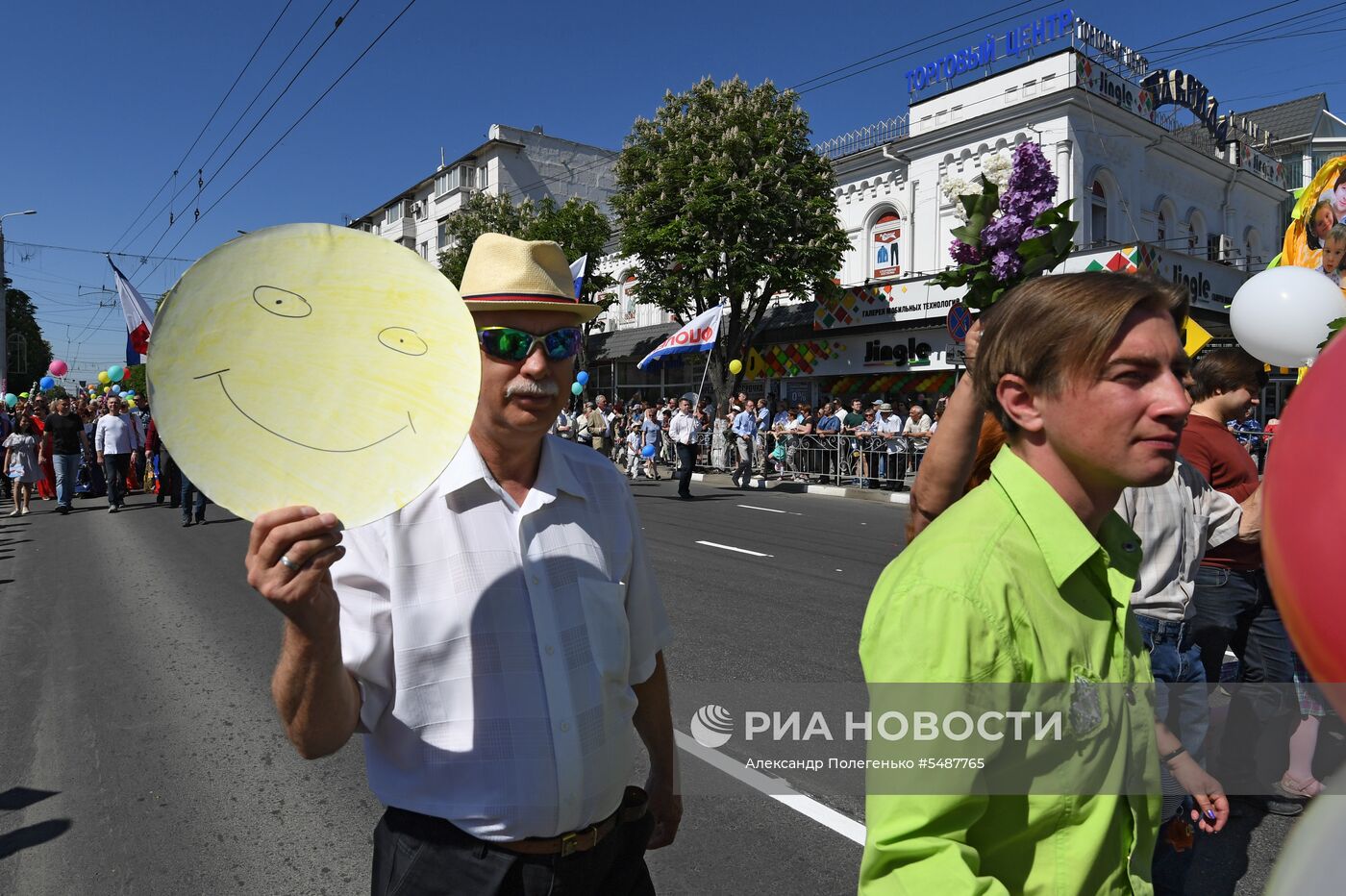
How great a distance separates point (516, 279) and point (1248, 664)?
418 centimetres

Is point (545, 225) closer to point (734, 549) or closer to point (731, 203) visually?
point (731, 203)

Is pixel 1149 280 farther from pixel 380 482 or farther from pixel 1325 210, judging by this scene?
pixel 1325 210

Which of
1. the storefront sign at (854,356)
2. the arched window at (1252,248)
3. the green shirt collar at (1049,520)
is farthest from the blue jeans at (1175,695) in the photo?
the arched window at (1252,248)

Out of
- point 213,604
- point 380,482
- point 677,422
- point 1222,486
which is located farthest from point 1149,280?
point 677,422

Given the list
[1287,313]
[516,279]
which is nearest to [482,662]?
[516,279]

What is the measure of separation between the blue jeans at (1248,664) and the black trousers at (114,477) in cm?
1608

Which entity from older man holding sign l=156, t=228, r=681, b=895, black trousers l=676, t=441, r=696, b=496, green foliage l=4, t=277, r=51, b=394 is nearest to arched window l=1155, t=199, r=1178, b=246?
black trousers l=676, t=441, r=696, b=496

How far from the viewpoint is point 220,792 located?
386 cm

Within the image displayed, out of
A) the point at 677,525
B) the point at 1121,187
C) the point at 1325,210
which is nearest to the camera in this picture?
the point at 1325,210

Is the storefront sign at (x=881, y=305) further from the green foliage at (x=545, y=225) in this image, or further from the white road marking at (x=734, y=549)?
the white road marking at (x=734, y=549)

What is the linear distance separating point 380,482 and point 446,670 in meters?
0.48

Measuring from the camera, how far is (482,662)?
64.1 inches

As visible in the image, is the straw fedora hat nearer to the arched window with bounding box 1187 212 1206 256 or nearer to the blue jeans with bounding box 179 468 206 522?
the blue jeans with bounding box 179 468 206 522

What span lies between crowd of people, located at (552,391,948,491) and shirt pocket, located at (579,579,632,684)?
47.6 feet
